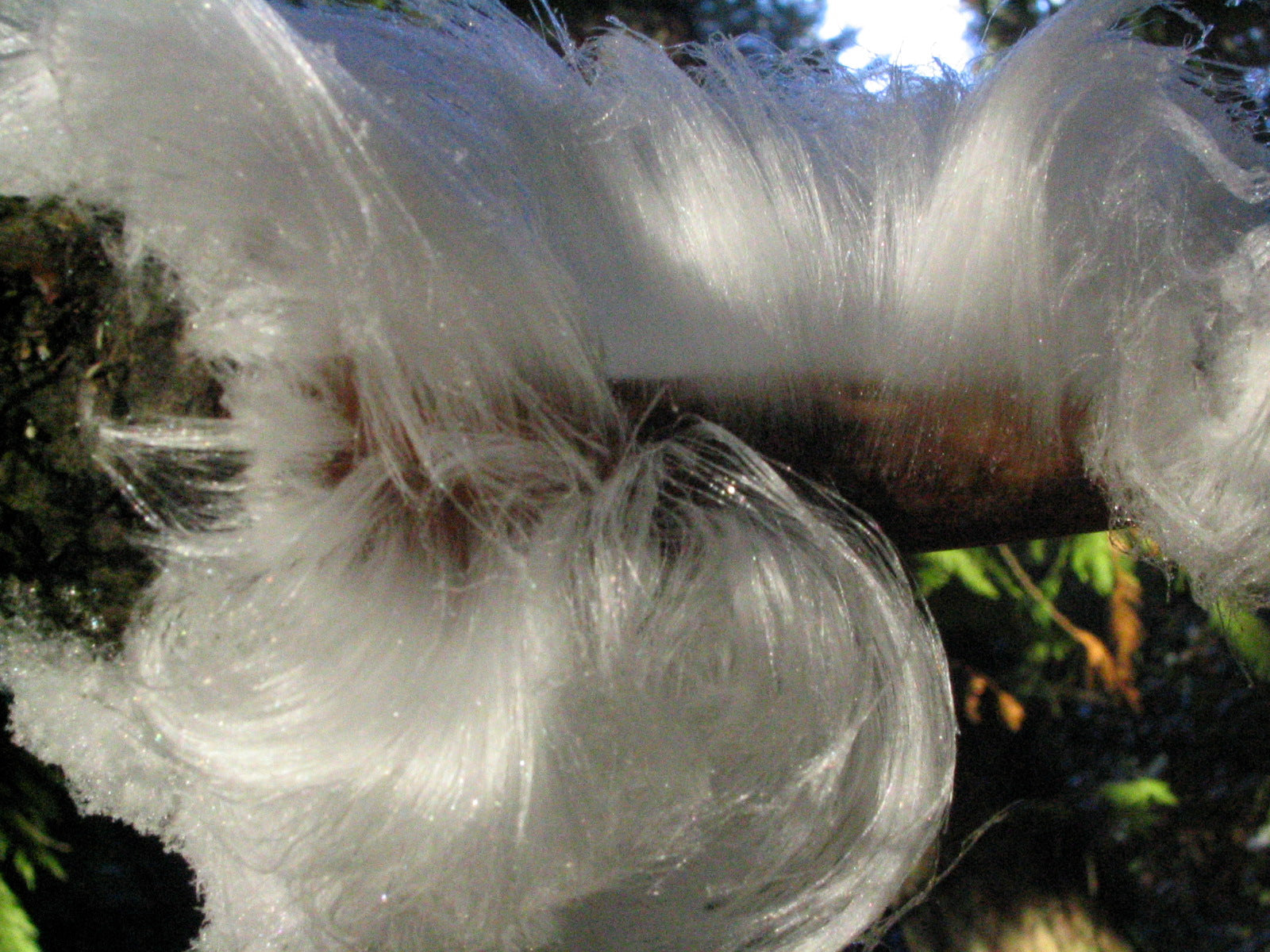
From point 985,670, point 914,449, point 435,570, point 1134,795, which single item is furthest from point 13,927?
point 1134,795

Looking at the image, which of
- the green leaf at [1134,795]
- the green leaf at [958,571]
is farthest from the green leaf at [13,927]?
the green leaf at [1134,795]

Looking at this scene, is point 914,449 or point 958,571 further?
point 958,571

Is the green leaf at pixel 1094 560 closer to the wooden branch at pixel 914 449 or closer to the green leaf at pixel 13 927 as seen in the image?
the wooden branch at pixel 914 449

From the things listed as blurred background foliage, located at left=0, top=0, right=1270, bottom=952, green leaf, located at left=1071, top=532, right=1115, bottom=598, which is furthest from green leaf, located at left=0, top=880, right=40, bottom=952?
green leaf, located at left=1071, top=532, right=1115, bottom=598

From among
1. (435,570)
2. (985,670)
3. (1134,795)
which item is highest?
(435,570)

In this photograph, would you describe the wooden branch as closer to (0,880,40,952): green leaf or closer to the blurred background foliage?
the blurred background foliage

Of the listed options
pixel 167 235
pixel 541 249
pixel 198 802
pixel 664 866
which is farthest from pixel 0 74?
pixel 664 866

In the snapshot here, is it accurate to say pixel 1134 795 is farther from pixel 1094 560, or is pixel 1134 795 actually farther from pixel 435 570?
pixel 435 570
